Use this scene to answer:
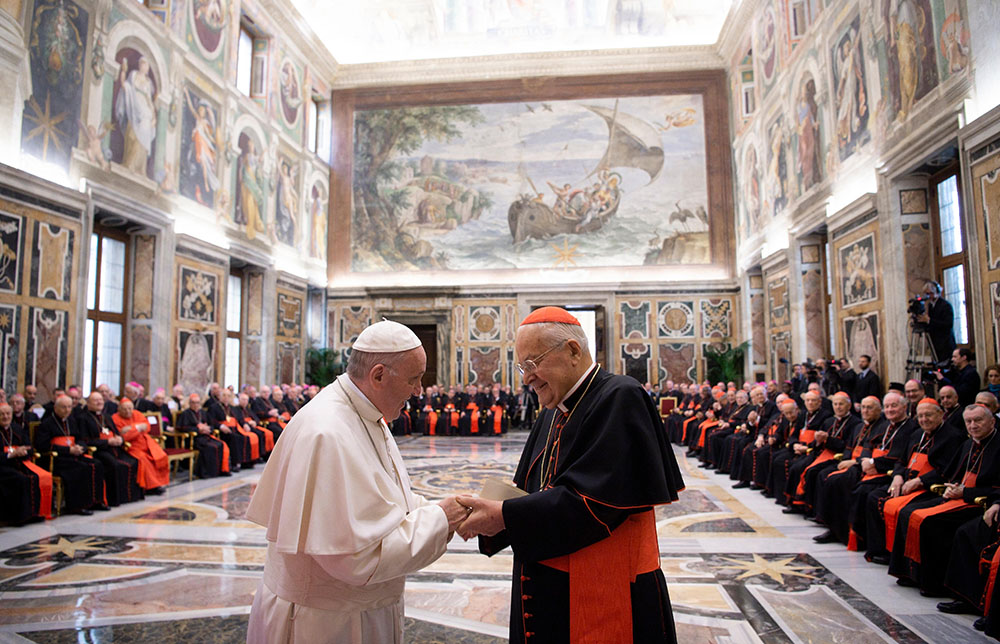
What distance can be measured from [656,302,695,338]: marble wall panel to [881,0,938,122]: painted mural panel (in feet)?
35.9

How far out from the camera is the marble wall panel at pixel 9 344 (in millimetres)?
8625

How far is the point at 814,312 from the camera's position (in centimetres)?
1392

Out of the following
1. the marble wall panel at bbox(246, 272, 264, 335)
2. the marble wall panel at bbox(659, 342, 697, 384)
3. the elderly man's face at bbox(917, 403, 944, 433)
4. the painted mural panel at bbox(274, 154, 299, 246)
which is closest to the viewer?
the elderly man's face at bbox(917, 403, 944, 433)

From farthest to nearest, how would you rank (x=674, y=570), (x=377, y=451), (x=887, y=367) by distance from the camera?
1. (x=887, y=367)
2. (x=674, y=570)
3. (x=377, y=451)

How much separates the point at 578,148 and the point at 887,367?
14176 millimetres

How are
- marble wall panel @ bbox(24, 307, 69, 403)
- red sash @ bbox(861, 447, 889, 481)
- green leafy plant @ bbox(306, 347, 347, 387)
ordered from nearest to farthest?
red sash @ bbox(861, 447, 889, 481) → marble wall panel @ bbox(24, 307, 69, 403) → green leafy plant @ bbox(306, 347, 347, 387)

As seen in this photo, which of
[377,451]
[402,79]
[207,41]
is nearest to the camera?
[377,451]

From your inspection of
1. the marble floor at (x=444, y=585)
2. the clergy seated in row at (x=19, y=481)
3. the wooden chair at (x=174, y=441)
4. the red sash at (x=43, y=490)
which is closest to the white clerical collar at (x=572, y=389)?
the marble floor at (x=444, y=585)

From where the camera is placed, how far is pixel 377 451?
2170mm

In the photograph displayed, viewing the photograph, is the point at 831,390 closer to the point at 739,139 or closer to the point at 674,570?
the point at 674,570

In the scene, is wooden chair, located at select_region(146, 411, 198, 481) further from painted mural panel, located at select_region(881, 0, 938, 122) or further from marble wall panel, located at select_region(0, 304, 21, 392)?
painted mural panel, located at select_region(881, 0, 938, 122)

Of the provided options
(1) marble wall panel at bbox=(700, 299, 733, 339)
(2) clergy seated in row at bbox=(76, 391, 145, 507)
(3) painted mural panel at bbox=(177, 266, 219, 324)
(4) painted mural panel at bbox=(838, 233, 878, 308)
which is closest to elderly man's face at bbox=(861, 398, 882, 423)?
(4) painted mural panel at bbox=(838, 233, 878, 308)

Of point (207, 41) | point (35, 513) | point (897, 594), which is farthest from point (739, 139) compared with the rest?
point (35, 513)

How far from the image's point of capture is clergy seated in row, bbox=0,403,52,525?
Result: 22.4 feet
